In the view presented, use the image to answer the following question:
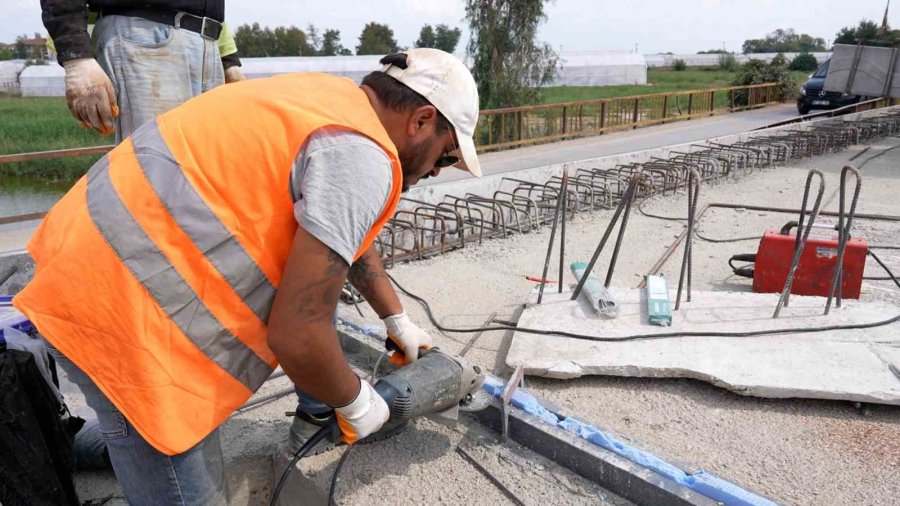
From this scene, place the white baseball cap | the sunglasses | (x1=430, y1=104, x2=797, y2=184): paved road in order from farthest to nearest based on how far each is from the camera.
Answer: (x1=430, y1=104, x2=797, y2=184): paved road < the sunglasses < the white baseball cap

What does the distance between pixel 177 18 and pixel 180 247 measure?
4.52 feet

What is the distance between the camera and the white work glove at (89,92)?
221 cm

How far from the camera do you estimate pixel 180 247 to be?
1.48 m

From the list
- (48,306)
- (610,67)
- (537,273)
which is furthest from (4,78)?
(48,306)

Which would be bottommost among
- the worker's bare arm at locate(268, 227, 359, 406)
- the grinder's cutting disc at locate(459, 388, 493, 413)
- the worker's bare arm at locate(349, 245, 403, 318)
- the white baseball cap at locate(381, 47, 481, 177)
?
the grinder's cutting disc at locate(459, 388, 493, 413)

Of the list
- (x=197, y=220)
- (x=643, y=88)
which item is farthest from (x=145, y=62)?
(x=643, y=88)

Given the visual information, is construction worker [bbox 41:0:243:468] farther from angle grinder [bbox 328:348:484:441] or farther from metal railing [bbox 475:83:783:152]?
metal railing [bbox 475:83:783:152]

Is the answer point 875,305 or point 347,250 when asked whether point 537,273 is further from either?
point 347,250

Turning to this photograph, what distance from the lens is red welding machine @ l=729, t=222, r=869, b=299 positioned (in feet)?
14.7

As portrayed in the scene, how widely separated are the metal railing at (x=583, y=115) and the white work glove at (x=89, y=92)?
8.21 meters

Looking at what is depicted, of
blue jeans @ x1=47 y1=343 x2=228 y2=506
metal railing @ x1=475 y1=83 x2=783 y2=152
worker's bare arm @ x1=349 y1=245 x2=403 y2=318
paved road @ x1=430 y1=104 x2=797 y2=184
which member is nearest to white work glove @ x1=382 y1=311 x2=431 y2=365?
worker's bare arm @ x1=349 y1=245 x2=403 y2=318

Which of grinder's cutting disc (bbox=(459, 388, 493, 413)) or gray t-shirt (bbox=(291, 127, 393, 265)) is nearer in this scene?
gray t-shirt (bbox=(291, 127, 393, 265))

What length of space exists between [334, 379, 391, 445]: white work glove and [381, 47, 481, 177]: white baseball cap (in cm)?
75

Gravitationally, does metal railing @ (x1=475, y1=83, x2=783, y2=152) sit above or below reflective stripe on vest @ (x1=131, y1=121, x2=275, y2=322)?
below
